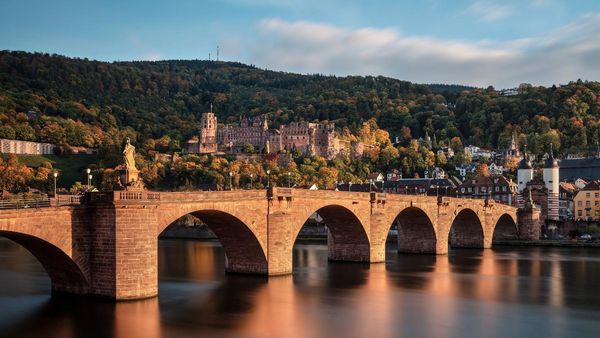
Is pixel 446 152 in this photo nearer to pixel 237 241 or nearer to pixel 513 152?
pixel 513 152

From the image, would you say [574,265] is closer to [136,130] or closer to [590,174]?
[590,174]

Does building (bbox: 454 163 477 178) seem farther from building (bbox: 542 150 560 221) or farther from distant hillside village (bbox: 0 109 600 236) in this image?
building (bbox: 542 150 560 221)

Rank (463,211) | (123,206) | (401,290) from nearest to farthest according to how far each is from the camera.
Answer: (123,206) → (401,290) → (463,211)

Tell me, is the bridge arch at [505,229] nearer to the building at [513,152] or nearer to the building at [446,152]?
the building at [513,152]

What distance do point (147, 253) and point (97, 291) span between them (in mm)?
2501

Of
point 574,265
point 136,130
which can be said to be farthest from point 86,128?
point 574,265

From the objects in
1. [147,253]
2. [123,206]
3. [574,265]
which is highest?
[123,206]

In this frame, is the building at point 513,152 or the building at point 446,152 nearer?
the building at point 513,152

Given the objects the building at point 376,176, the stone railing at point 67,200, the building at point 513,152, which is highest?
the building at point 513,152

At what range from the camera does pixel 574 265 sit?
51688 mm

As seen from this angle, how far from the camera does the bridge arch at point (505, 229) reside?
78.3m

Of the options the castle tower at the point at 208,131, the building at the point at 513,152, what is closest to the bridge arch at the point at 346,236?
A: the building at the point at 513,152

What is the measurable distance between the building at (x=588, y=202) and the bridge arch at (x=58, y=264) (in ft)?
256

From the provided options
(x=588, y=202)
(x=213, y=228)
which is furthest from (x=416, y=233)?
(x=588, y=202)
